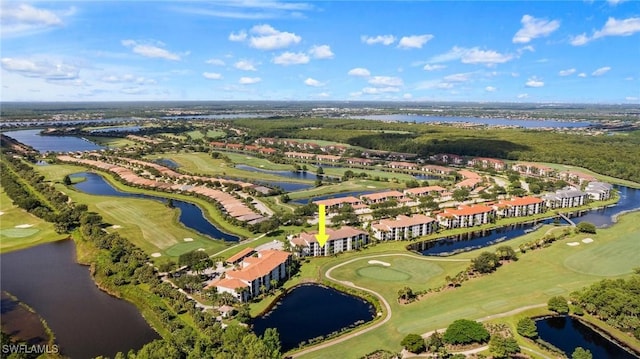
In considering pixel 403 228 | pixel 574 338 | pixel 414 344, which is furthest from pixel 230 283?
pixel 574 338

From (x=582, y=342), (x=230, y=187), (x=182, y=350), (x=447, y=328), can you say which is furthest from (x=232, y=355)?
(x=230, y=187)

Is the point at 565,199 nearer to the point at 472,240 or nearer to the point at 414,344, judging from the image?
the point at 472,240

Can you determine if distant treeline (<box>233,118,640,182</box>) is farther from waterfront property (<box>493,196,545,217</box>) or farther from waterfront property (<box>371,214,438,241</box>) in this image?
waterfront property (<box>371,214,438,241</box>)

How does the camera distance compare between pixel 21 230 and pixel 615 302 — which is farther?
pixel 21 230

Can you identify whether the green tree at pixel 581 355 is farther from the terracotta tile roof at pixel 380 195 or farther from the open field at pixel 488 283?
the terracotta tile roof at pixel 380 195

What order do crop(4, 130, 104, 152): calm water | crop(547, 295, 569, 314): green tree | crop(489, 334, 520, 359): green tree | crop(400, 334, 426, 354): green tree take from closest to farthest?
crop(489, 334, 520, 359): green tree → crop(400, 334, 426, 354): green tree → crop(547, 295, 569, 314): green tree → crop(4, 130, 104, 152): calm water

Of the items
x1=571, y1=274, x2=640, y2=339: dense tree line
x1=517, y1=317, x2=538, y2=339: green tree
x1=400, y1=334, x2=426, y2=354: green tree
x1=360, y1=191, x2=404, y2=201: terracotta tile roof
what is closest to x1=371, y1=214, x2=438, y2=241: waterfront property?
x1=360, y1=191, x2=404, y2=201: terracotta tile roof
